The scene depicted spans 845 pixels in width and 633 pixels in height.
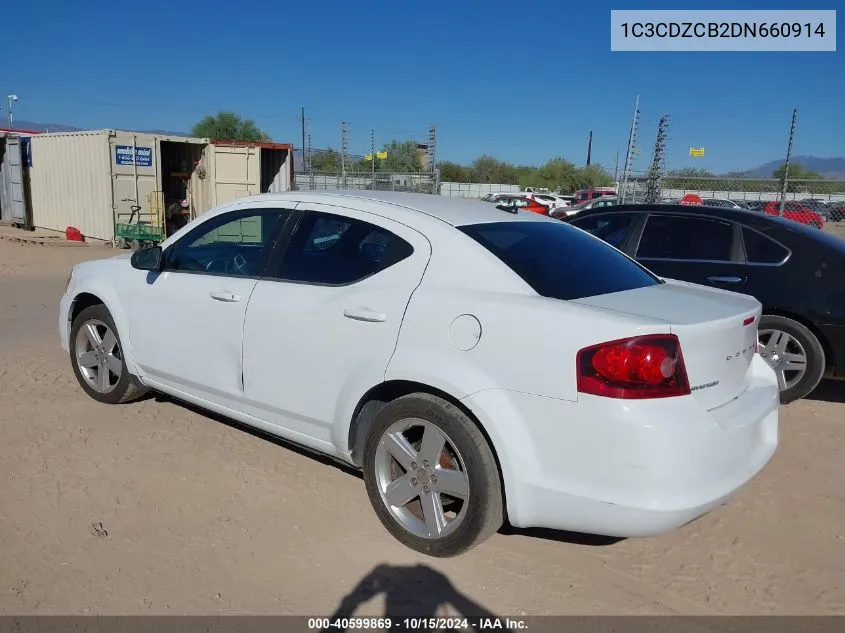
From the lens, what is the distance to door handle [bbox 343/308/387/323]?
313 cm

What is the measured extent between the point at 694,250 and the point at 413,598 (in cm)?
407

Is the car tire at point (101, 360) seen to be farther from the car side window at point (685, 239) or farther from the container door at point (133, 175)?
the container door at point (133, 175)

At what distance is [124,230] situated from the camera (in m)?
15.0

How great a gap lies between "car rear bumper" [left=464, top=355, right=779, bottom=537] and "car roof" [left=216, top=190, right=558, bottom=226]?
105cm

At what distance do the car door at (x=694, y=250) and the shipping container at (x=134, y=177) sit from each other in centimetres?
1184

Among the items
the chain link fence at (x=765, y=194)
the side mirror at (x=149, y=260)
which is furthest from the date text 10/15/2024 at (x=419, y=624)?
the chain link fence at (x=765, y=194)

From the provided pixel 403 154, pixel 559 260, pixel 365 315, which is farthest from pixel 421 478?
pixel 403 154

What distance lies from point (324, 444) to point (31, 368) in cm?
Result: 367

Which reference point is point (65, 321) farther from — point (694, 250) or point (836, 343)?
point (836, 343)

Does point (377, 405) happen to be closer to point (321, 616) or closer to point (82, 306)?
point (321, 616)

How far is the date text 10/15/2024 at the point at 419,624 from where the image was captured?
8.68 feet

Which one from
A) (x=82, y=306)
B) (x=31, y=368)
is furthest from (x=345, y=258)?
(x=31, y=368)

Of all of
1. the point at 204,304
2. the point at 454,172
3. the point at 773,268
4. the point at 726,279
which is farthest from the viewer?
the point at 454,172

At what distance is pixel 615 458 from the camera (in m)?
2.54
